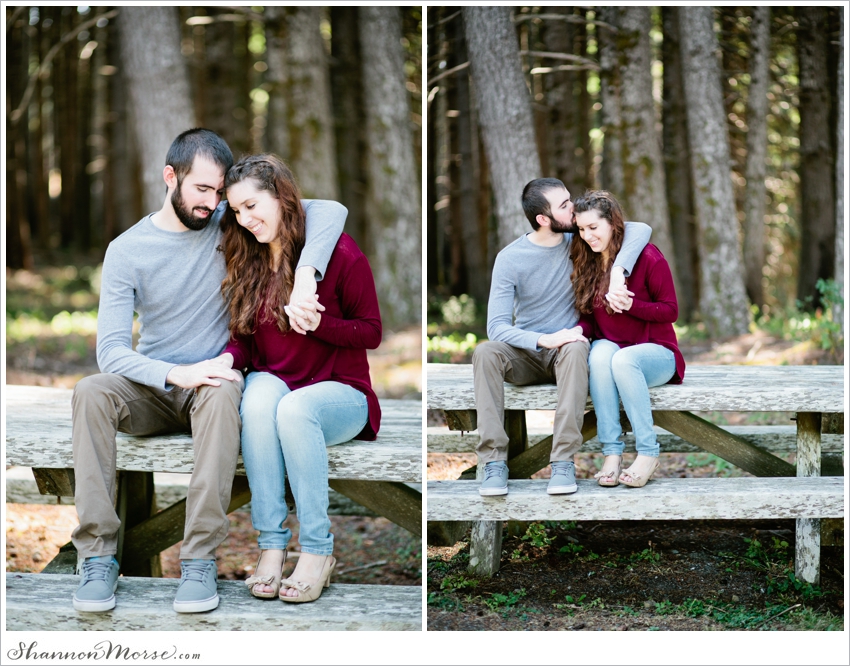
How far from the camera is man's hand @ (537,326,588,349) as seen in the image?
2969 mm

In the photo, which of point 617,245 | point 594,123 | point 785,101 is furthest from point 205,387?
point 594,123

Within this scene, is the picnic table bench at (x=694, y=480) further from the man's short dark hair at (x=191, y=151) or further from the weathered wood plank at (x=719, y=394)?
the man's short dark hair at (x=191, y=151)

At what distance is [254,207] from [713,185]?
4.96 m

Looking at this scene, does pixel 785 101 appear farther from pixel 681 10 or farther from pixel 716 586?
pixel 716 586

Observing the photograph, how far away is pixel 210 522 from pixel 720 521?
2360mm

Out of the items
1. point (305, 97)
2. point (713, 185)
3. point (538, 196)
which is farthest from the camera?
point (305, 97)

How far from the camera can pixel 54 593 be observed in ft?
8.48

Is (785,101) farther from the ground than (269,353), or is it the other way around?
(785,101)

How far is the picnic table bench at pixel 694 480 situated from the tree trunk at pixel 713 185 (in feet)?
10.2

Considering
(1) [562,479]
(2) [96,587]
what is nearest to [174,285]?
(2) [96,587]

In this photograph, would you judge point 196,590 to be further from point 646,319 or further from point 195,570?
point 646,319

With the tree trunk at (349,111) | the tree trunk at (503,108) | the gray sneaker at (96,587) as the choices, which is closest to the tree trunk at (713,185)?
the tree trunk at (503,108)

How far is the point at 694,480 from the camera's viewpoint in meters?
2.98

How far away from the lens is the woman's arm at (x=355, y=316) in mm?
2693
